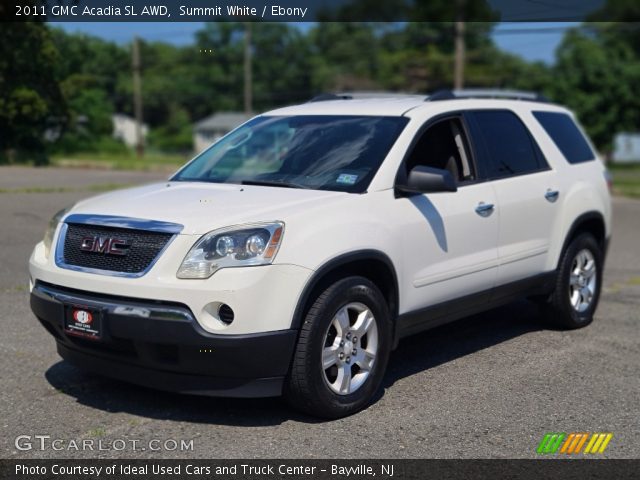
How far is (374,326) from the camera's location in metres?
5.27

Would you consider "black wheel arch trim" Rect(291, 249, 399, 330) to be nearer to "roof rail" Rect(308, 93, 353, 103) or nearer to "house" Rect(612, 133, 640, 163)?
"roof rail" Rect(308, 93, 353, 103)

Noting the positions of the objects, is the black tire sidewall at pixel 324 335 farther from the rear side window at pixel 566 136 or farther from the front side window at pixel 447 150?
the rear side window at pixel 566 136

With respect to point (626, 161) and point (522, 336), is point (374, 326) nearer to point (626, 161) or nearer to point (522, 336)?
point (522, 336)

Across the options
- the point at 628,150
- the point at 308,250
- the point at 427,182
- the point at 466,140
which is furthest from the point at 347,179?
the point at 628,150

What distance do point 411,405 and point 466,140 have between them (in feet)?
6.88

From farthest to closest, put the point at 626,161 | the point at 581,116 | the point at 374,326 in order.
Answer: the point at 626,161 → the point at 581,116 → the point at 374,326

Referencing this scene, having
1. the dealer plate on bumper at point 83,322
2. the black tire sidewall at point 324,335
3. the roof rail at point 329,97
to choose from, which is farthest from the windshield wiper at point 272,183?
the roof rail at point 329,97

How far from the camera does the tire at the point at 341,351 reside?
4.82m

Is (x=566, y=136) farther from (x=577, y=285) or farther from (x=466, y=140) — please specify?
(x=466, y=140)

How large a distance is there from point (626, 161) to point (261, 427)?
85.9m

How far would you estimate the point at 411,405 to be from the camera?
537 centimetres

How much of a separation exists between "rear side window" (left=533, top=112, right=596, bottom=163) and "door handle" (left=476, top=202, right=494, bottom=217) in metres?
1.55
